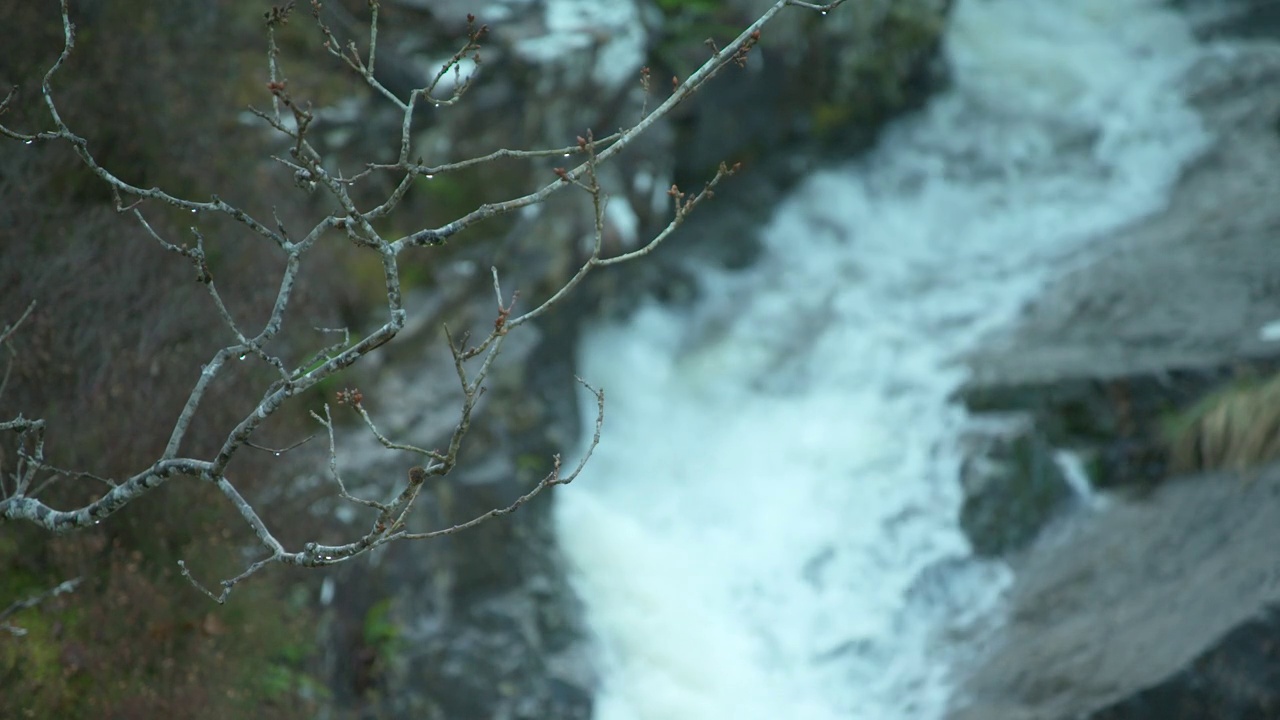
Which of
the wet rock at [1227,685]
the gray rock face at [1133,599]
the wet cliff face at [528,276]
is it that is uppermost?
the wet cliff face at [528,276]

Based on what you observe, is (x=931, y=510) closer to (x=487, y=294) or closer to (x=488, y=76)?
(x=487, y=294)

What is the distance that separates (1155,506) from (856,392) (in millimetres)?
2165

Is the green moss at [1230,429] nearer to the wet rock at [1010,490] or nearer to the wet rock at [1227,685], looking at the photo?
the wet rock at [1010,490]

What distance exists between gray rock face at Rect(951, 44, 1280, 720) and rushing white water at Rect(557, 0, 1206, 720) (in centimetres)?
37

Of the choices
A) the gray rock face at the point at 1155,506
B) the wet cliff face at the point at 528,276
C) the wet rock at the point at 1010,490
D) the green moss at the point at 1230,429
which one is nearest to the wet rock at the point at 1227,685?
the gray rock face at the point at 1155,506

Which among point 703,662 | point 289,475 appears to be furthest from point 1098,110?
point 289,475

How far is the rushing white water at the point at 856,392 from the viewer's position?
6.60 meters

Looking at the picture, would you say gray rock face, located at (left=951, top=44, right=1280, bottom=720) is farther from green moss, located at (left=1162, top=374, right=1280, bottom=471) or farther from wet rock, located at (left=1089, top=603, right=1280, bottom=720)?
green moss, located at (left=1162, top=374, right=1280, bottom=471)

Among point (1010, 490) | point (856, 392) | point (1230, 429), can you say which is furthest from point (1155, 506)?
point (856, 392)

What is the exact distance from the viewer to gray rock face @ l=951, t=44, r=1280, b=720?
530 centimetres

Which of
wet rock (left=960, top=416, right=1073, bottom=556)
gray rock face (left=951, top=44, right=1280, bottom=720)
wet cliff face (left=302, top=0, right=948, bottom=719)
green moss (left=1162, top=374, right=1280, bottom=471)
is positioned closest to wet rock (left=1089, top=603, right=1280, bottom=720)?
gray rock face (left=951, top=44, right=1280, bottom=720)

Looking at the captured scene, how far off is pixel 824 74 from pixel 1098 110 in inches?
99.8

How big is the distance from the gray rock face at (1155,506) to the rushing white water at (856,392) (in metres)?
0.37

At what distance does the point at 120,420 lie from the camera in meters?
4.99
